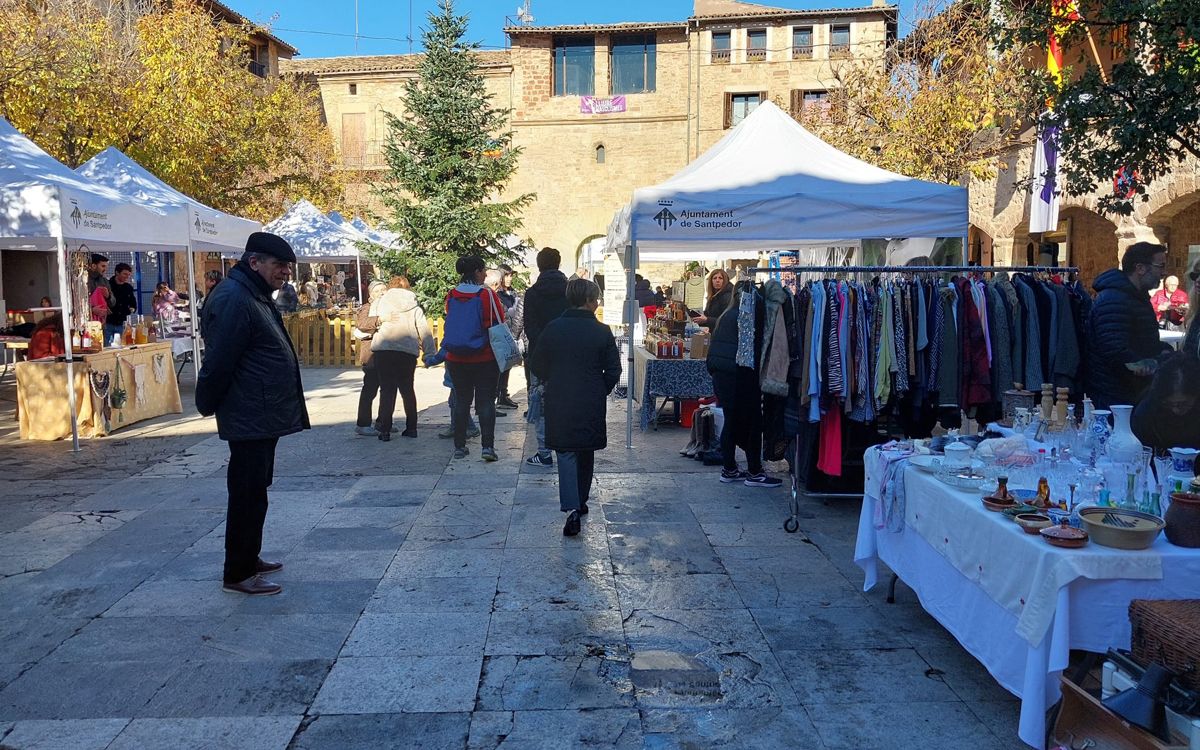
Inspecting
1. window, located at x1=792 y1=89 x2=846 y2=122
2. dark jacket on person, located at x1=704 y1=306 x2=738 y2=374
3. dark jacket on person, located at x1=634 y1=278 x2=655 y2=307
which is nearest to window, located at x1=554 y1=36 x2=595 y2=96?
window, located at x1=792 y1=89 x2=846 y2=122

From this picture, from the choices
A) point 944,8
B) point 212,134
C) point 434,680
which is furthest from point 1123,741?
point 212,134

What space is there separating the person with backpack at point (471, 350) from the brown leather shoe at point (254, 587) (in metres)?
3.25

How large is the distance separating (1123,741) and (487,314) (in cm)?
588

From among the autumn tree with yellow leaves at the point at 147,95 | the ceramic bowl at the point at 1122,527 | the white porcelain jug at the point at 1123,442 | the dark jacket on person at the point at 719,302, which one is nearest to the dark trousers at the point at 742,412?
the dark jacket on person at the point at 719,302

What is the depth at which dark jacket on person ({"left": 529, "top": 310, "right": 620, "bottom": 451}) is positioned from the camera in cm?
552

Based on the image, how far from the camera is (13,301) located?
21.6 m

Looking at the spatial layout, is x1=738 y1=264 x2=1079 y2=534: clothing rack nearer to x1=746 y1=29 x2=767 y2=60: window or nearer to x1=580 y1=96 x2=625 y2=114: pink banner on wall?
x1=580 y1=96 x2=625 y2=114: pink banner on wall

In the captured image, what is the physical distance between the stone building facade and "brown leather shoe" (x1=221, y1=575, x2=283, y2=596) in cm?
2714

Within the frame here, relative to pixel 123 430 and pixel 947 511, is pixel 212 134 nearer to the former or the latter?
pixel 123 430

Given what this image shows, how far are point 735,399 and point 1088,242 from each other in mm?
14004

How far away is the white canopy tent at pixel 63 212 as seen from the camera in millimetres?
7977

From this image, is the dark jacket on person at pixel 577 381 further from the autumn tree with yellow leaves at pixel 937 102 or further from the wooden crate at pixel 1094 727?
the autumn tree with yellow leaves at pixel 937 102

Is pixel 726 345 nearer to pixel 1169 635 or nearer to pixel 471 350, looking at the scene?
pixel 471 350

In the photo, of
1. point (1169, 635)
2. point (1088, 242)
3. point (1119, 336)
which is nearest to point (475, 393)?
point (1119, 336)
